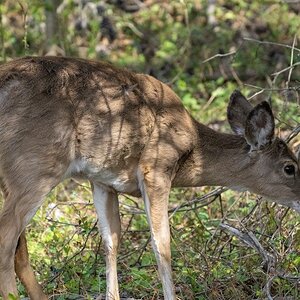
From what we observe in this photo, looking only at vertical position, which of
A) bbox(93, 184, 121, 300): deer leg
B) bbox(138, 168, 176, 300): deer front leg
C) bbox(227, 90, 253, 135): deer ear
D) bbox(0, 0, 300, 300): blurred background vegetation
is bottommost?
bbox(0, 0, 300, 300): blurred background vegetation

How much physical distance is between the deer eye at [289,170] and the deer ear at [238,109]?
0.42 metres

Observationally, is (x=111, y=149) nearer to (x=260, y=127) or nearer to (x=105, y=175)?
(x=105, y=175)

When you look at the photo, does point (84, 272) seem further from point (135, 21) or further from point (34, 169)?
point (135, 21)

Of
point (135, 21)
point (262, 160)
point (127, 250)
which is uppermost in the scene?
point (262, 160)

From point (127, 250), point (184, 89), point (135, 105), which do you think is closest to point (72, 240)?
point (127, 250)

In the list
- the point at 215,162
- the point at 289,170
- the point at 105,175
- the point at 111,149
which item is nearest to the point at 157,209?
the point at 105,175

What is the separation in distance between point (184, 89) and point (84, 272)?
15.6 ft

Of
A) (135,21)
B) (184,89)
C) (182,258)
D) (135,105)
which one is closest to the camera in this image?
(135,105)

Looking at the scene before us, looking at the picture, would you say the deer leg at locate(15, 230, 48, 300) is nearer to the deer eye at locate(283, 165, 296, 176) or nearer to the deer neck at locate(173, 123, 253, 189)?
A: the deer neck at locate(173, 123, 253, 189)

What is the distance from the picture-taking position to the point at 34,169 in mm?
6305

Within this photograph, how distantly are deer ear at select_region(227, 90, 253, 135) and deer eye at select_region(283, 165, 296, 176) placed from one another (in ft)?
1.37

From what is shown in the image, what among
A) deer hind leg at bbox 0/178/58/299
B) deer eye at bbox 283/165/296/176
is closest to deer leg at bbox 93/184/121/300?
deer hind leg at bbox 0/178/58/299

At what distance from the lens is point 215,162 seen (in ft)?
24.2

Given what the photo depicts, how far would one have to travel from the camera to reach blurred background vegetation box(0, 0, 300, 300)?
704 centimetres
